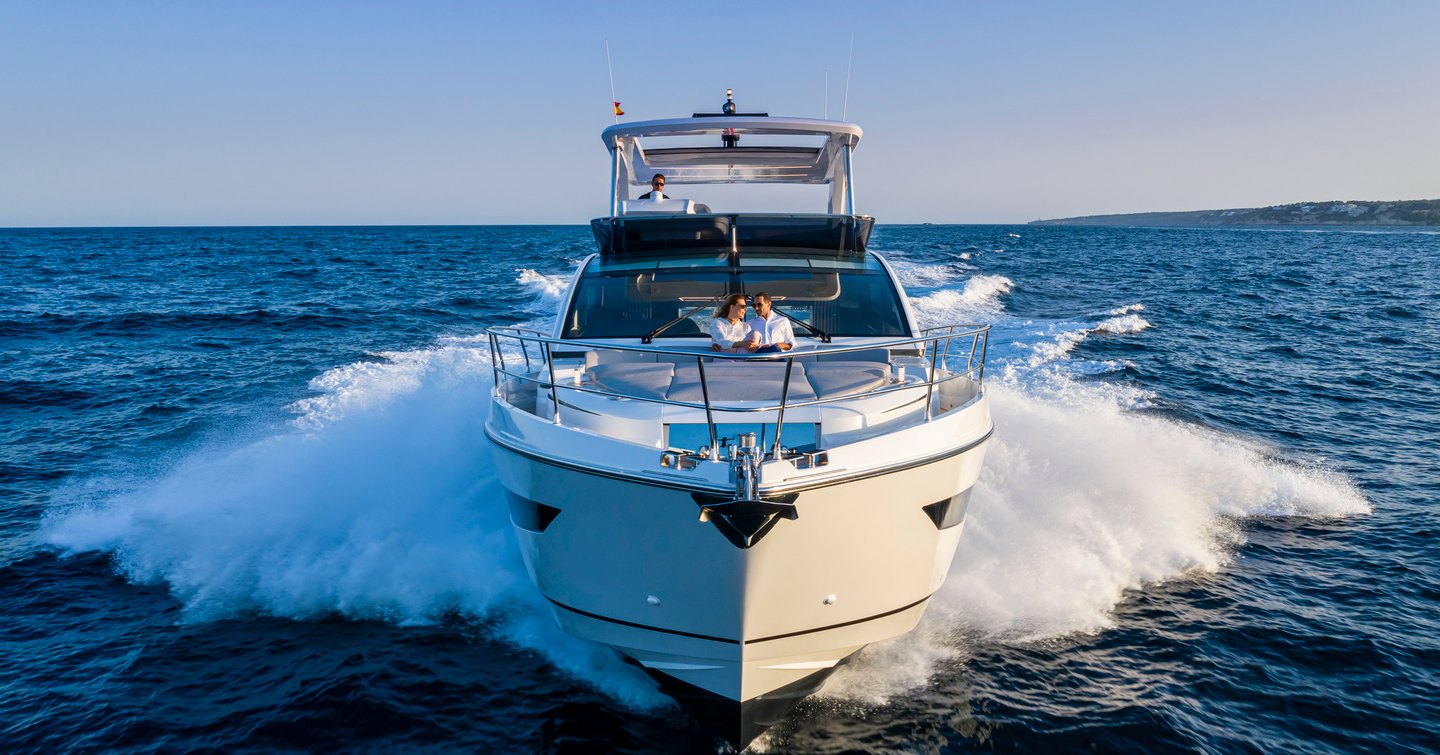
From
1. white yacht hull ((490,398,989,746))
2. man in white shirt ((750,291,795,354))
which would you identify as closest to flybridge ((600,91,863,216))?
man in white shirt ((750,291,795,354))

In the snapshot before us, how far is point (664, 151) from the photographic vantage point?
936cm

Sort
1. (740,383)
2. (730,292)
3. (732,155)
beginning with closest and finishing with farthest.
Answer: (740,383)
(730,292)
(732,155)

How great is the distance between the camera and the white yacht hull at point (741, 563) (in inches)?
164

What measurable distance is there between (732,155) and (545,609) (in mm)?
5376

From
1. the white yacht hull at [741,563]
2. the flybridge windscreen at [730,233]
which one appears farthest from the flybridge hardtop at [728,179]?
the white yacht hull at [741,563]

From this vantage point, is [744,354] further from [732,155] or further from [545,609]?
[732,155]

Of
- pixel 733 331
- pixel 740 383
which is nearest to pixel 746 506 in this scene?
pixel 740 383

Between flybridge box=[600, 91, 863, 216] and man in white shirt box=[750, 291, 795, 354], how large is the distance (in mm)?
2846

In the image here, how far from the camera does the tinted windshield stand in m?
6.50

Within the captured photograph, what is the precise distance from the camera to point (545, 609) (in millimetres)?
6344

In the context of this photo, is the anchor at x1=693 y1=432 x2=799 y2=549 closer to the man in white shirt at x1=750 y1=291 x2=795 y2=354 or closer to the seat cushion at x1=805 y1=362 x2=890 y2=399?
the seat cushion at x1=805 y1=362 x2=890 y2=399

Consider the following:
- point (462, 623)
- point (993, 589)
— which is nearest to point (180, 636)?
point (462, 623)

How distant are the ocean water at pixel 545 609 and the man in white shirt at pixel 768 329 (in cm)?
227

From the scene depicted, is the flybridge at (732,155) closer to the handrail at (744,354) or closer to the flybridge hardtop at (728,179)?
the flybridge hardtop at (728,179)
